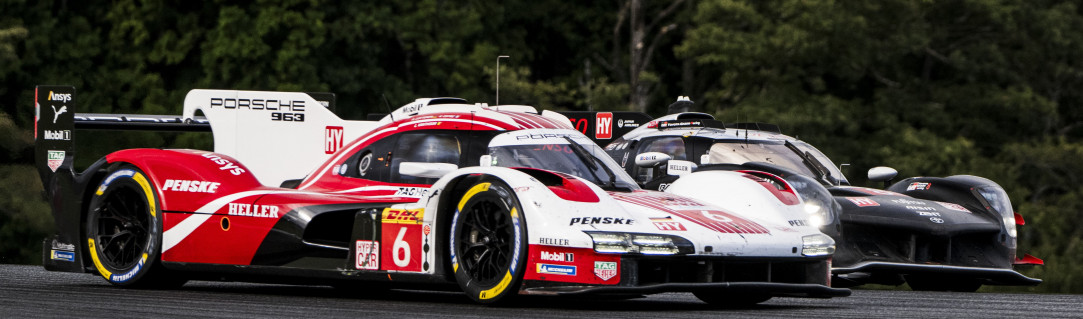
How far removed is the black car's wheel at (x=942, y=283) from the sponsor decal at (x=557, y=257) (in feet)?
17.3

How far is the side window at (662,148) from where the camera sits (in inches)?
578

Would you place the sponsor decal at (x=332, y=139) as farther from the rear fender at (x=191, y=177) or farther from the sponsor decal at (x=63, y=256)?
the sponsor decal at (x=63, y=256)

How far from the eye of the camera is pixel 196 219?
35.4 ft

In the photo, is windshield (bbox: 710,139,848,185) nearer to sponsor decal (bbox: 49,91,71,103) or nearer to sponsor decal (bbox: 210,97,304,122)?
sponsor decal (bbox: 210,97,304,122)

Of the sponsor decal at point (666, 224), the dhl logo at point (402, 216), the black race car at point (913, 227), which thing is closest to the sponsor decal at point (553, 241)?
the sponsor decal at point (666, 224)

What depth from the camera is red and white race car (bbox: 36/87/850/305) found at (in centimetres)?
858

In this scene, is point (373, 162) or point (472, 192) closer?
point (472, 192)

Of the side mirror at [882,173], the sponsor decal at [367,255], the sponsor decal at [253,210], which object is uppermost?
the side mirror at [882,173]

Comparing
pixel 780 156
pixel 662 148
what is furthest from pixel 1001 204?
pixel 662 148

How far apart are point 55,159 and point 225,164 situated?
1.80 meters

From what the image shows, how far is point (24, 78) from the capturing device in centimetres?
3262

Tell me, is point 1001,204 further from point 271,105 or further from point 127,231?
point 127,231

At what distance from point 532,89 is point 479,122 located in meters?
25.3

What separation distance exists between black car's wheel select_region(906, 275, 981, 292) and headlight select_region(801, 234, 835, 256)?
3.93 m
